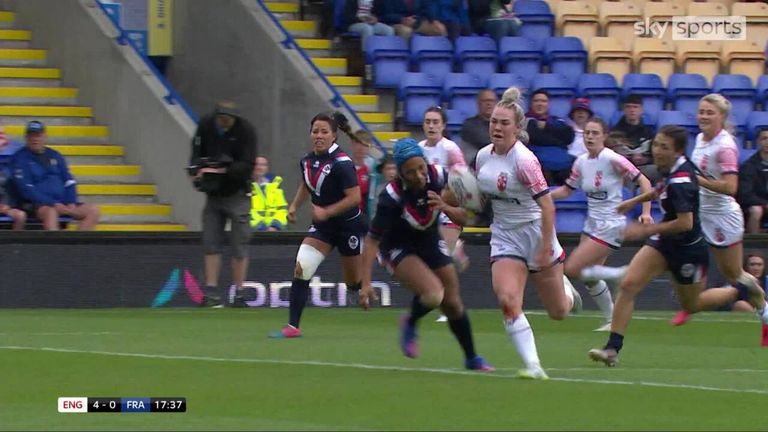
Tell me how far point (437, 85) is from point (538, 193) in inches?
436

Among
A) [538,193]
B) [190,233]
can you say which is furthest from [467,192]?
[190,233]

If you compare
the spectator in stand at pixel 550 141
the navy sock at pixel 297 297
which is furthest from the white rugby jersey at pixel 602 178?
the navy sock at pixel 297 297

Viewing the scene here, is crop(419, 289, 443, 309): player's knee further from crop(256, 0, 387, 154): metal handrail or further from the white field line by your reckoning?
crop(256, 0, 387, 154): metal handrail

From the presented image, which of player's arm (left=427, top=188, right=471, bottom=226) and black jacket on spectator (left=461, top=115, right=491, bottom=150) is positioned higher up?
black jacket on spectator (left=461, top=115, right=491, bottom=150)

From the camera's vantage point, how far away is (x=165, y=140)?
2138 cm

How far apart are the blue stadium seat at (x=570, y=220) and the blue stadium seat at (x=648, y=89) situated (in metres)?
3.13

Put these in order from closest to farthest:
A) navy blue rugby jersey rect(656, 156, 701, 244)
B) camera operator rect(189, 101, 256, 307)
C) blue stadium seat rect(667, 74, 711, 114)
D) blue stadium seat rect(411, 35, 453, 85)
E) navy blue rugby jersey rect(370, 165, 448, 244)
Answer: navy blue rugby jersey rect(370, 165, 448, 244), navy blue rugby jersey rect(656, 156, 701, 244), camera operator rect(189, 101, 256, 307), blue stadium seat rect(411, 35, 453, 85), blue stadium seat rect(667, 74, 711, 114)

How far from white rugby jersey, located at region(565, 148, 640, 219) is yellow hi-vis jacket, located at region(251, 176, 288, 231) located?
485 centimetres

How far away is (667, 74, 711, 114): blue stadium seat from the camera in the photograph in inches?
922

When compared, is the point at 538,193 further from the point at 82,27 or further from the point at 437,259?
the point at 82,27

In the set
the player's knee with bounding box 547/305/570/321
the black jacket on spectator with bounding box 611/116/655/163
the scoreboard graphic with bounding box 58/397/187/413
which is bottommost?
the scoreboard graphic with bounding box 58/397/187/413

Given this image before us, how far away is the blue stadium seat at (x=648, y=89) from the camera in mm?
23203

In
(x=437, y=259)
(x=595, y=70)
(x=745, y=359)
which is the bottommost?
(x=745, y=359)

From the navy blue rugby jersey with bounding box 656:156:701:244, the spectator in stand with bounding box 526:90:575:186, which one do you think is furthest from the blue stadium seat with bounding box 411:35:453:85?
the navy blue rugby jersey with bounding box 656:156:701:244
